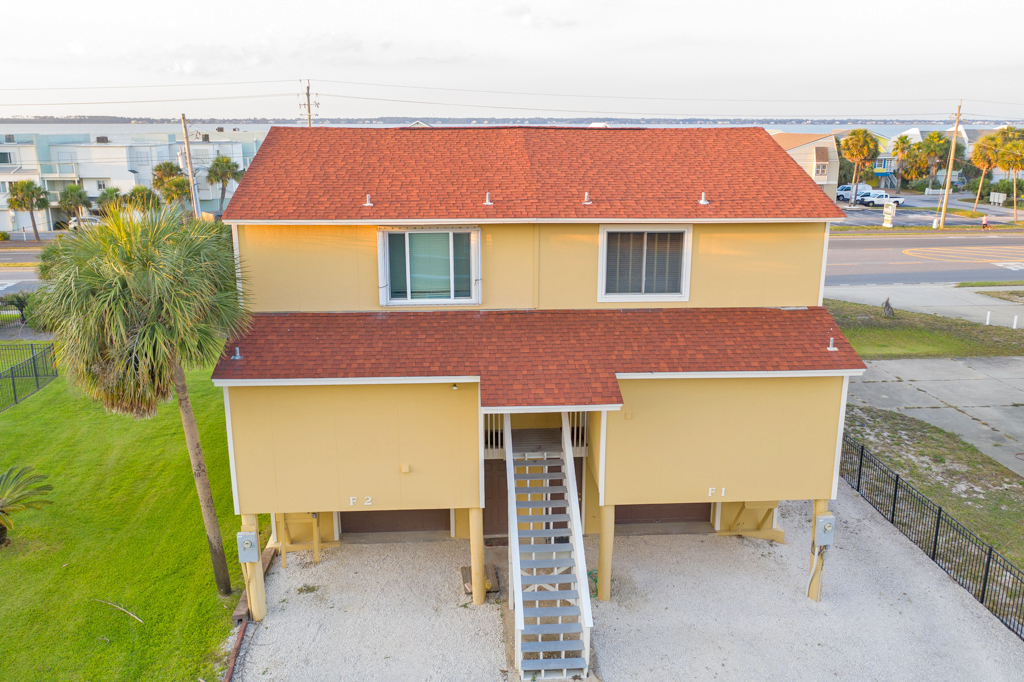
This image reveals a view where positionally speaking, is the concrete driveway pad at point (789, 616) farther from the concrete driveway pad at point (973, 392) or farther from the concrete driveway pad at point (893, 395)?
the concrete driveway pad at point (973, 392)

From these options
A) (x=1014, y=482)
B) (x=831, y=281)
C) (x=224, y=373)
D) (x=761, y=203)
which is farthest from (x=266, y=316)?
(x=831, y=281)

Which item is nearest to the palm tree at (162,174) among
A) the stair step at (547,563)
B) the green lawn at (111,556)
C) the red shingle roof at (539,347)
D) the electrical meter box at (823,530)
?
the green lawn at (111,556)

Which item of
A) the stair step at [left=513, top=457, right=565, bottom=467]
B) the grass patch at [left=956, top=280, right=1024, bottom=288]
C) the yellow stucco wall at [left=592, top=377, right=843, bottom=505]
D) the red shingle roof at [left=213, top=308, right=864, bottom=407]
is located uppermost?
the red shingle roof at [left=213, top=308, right=864, bottom=407]

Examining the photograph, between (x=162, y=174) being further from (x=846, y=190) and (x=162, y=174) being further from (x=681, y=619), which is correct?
(x=846, y=190)

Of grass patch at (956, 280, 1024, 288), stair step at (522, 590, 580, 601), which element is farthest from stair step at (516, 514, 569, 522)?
grass patch at (956, 280, 1024, 288)

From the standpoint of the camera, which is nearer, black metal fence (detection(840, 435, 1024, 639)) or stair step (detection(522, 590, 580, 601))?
stair step (detection(522, 590, 580, 601))

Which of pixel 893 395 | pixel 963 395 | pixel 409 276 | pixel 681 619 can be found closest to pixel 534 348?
pixel 409 276

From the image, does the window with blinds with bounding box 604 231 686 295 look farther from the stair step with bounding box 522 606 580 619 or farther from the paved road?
the paved road
